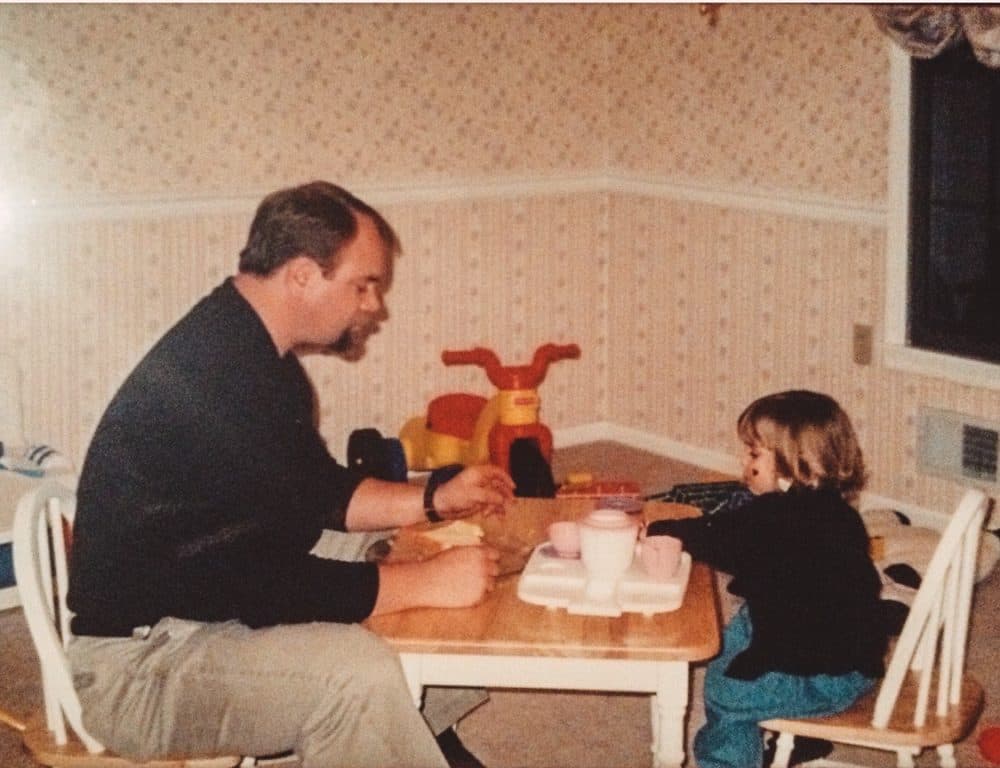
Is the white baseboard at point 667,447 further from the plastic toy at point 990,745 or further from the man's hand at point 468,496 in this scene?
the man's hand at point 468,496

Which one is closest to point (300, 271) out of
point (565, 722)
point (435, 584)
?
point (435, 584)

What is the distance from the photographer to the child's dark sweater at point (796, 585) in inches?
87.3

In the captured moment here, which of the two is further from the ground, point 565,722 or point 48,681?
point 48,681

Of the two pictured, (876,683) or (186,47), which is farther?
(186,47)

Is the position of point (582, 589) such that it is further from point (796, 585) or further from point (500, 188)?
point (500, 188)

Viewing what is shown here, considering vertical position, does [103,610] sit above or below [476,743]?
above

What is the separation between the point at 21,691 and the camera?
333 centimetres

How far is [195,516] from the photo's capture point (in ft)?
6.56

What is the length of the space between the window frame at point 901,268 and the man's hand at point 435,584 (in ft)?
8.64

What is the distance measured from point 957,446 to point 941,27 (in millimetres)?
A: 1192

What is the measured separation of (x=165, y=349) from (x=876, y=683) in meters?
1.18

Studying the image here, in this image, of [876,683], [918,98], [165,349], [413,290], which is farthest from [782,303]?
[165,349]

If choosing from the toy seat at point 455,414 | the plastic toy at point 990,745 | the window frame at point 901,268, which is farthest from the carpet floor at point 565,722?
the toy seat at point 455,414

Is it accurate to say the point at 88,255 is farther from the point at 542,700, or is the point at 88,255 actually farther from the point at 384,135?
the point at 542,700
